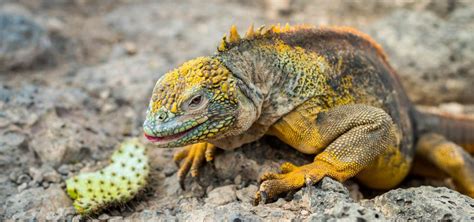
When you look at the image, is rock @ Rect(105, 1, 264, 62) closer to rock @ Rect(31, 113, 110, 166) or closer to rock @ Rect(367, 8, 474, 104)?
rock @ Rect(31, 113, 110, 166)

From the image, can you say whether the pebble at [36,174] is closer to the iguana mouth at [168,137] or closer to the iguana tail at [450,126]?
the iguana mouth at [168,137]

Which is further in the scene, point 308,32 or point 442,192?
point 308,32

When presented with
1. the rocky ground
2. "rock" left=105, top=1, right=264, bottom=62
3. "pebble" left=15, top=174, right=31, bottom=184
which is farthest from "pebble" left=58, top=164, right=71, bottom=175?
"rock" left=105, top=1, right=264, bottom=62

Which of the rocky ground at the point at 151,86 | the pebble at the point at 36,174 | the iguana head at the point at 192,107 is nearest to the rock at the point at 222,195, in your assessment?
the rocky ground at the point at 151,86

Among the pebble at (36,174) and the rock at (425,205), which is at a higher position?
the rock at (425,205)

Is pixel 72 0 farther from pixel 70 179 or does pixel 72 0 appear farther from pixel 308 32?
Answer: pixel 308 32

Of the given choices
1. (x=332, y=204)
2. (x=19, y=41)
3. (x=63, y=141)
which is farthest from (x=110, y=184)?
(x=19, y=41)

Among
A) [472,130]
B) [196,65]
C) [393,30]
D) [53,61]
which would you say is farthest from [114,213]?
[393,30]
